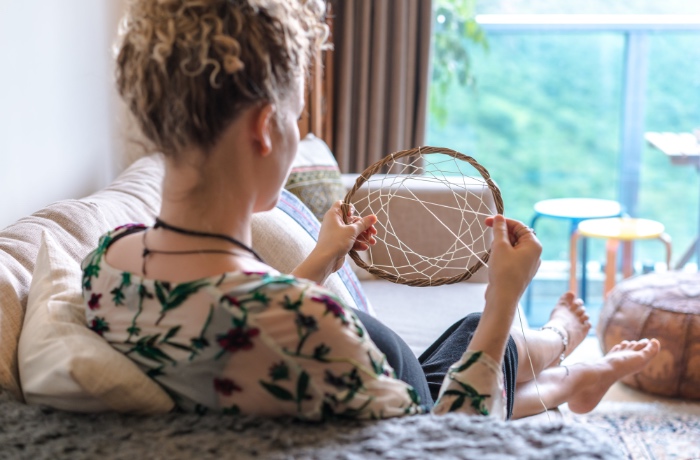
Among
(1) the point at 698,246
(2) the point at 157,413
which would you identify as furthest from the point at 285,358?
(1) the point at 698,246

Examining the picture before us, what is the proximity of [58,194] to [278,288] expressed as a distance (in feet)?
4.09

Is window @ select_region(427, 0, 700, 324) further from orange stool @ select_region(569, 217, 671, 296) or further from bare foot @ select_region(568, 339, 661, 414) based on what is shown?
bare foot @ select_region(568, 339, 661, 414)

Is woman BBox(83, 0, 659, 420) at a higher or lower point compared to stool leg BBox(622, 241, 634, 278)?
higher

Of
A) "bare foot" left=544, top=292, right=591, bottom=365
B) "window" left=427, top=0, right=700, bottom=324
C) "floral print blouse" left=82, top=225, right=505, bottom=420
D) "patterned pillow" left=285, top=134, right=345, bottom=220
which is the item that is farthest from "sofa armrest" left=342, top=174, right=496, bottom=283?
"floral print blouse" left=82, top=225, right=505, bottom=420

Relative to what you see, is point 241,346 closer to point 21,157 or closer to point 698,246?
point 21,157

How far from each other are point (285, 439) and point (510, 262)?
44cm

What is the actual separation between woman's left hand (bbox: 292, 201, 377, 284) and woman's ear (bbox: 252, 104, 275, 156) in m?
0.42

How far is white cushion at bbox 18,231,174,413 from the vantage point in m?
1.01

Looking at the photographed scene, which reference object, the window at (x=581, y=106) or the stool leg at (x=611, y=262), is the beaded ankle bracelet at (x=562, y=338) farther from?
the window at (x=581, y=106)

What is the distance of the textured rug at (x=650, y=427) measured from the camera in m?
2.29

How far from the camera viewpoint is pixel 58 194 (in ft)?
6.72

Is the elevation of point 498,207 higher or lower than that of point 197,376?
higher

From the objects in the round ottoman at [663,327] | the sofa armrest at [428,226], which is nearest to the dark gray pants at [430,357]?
the sofa armrest at [428,226]

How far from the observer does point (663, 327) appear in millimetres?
2551
